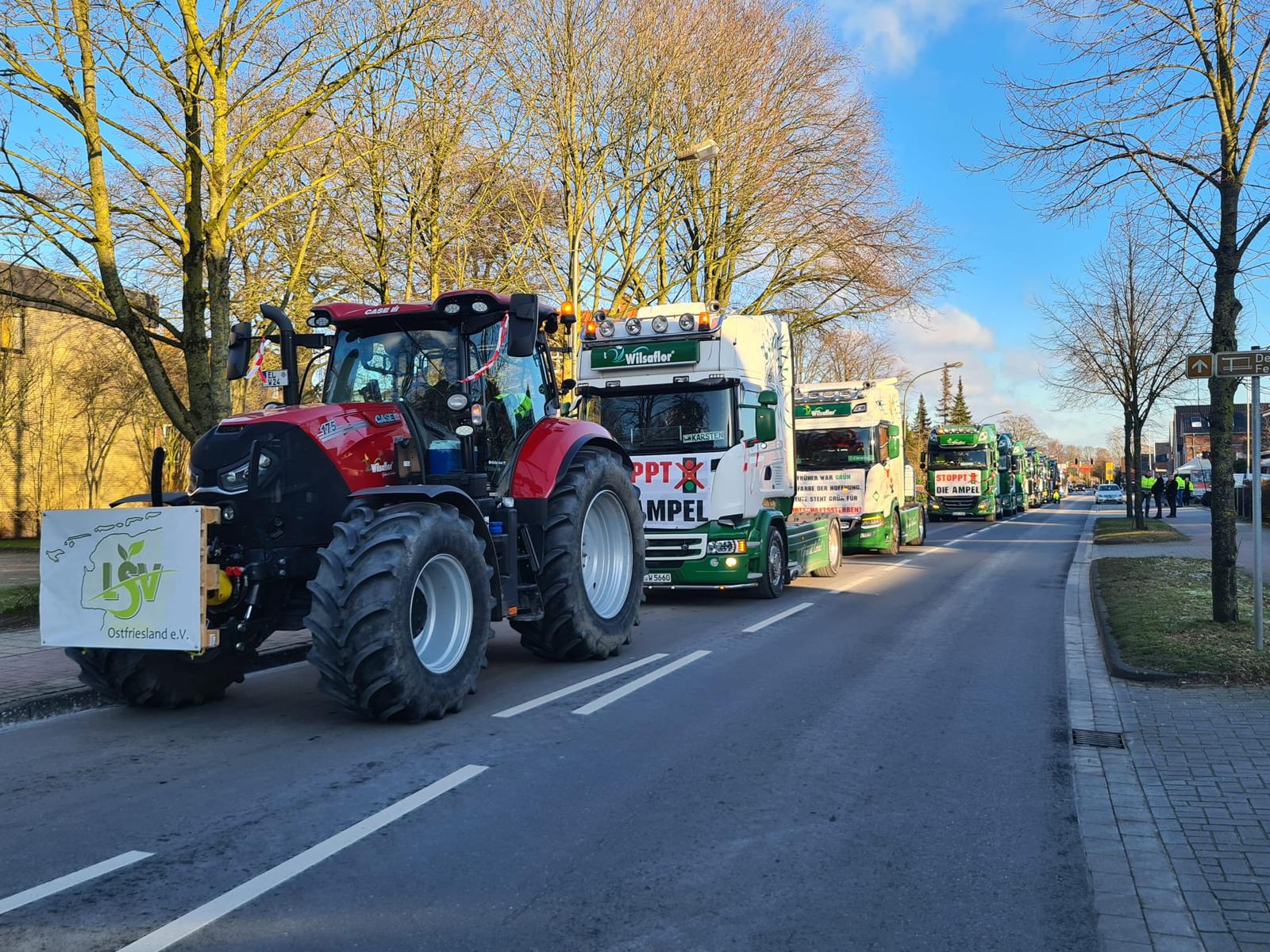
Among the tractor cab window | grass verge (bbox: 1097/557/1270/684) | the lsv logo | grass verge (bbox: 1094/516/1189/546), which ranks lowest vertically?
grass verge (bbox: 1097/557/1270/684)

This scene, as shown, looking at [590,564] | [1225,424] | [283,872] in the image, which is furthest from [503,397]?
[1225,424]

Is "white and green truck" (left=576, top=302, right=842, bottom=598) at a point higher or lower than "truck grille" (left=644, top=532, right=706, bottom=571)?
higher

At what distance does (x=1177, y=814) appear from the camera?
4980 millimetres

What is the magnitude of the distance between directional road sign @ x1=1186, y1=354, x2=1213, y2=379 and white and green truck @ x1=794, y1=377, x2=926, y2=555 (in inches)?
425

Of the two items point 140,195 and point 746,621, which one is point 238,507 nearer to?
point 746,621

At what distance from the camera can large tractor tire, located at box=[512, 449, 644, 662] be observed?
8305mm

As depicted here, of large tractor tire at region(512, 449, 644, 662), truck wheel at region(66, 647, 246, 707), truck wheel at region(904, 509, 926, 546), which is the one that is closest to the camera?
truck wheel at region(66, 647, 246, 707)

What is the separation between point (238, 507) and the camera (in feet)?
21.2

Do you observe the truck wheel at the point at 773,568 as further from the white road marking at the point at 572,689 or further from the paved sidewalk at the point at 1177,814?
the paved sidewalk at the point at 1177,814

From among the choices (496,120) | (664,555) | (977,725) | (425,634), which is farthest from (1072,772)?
(496,120)

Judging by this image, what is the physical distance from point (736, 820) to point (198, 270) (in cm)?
965

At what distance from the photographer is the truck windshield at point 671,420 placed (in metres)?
12.7

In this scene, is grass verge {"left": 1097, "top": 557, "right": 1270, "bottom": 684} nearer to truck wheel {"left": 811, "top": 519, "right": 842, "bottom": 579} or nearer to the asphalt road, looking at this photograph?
the asphalt road

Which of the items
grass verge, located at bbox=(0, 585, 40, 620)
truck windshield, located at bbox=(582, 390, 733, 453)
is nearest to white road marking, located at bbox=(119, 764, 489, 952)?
truck windshield, located at bbox=(582, 390, 733, 453)
